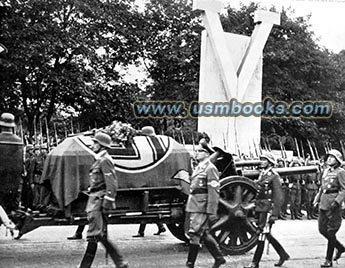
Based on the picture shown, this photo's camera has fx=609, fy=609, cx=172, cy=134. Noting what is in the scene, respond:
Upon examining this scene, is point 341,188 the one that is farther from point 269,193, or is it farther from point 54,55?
point 54,55

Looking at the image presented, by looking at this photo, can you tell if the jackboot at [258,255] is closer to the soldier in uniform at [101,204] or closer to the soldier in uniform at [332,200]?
the soldier in uniform at [332,200]

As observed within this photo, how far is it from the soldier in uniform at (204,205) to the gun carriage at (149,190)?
34.5 inches

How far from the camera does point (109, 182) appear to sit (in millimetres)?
6871

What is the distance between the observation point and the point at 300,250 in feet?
30.9

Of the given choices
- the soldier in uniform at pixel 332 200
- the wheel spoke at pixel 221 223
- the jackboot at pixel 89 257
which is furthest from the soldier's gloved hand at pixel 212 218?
the jackboot at pixel 89 257

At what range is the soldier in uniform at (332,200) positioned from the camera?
8477 mm

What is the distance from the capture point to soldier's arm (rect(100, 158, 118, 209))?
22.4 feet

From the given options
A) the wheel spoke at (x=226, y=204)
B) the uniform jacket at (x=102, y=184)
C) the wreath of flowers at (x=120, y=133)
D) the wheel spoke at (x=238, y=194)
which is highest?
the wreath of flowers at (x=120, y=133)

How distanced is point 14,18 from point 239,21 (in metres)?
10.6

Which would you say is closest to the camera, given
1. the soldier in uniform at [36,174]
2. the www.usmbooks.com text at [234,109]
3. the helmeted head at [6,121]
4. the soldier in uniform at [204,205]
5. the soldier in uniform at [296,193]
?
the soldier in uniform at [204,205]

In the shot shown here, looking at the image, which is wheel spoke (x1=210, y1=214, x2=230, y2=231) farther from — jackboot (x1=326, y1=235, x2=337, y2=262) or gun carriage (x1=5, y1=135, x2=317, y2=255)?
jackboot (x1=326, y1=235, x2=337, y2=262)

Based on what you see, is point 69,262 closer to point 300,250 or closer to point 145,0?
point 300,250

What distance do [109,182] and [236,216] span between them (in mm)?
2646

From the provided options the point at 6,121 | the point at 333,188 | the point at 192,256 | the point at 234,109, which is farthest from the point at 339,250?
the point at 234,109
